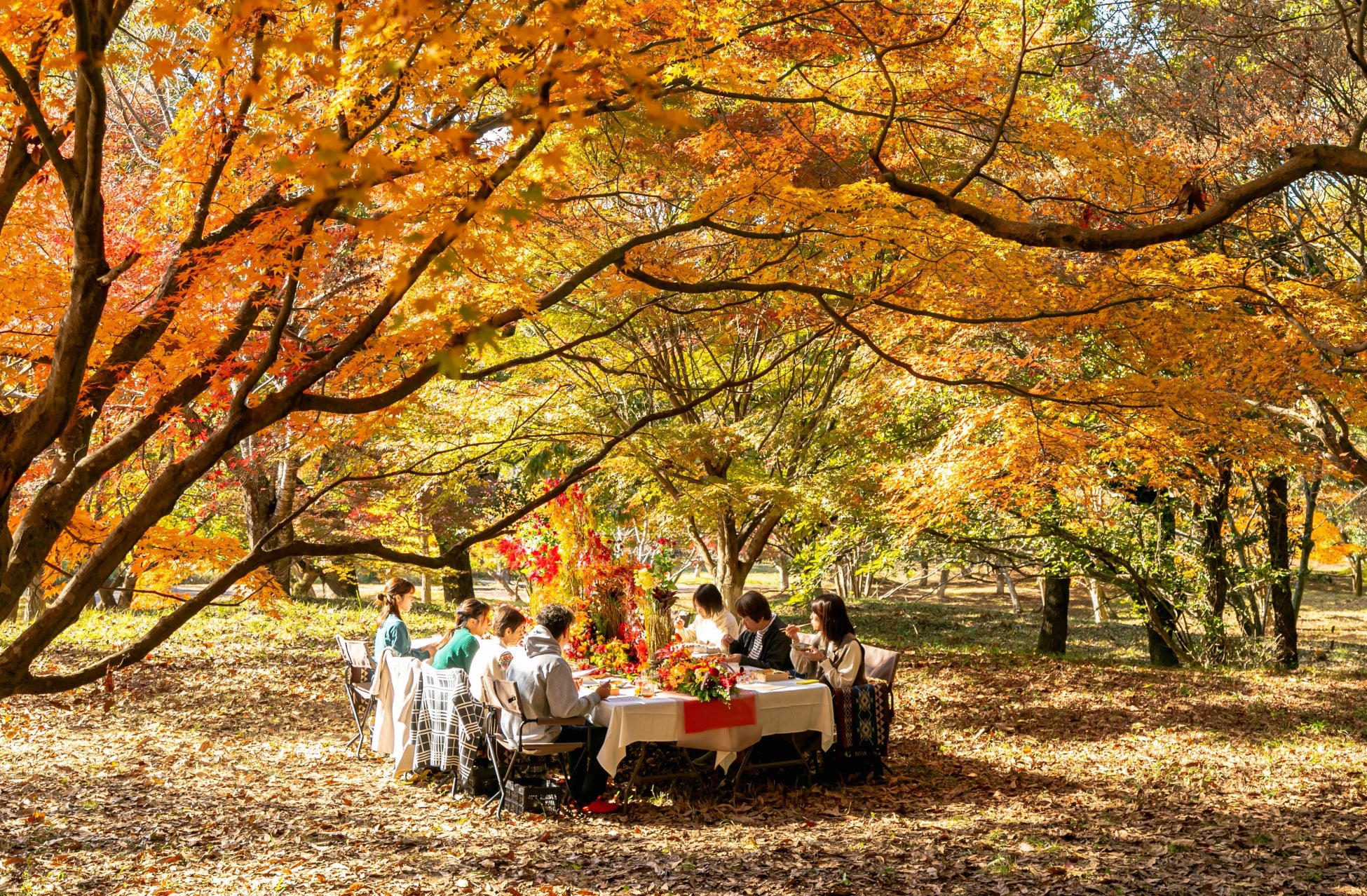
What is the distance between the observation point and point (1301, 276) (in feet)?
32.1

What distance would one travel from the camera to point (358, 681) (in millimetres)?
8633

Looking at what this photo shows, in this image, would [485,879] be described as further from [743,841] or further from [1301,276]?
[1301,276]

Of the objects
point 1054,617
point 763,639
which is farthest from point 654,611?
point 1054,617

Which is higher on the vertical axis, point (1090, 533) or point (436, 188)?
point (436, 188)

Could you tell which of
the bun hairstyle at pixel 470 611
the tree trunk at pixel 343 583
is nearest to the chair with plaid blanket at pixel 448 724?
the bun hairstyle at pixel 470 611

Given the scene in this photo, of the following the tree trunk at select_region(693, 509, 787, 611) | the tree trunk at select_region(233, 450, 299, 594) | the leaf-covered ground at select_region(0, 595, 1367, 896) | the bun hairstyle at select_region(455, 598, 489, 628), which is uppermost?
the tree trunk at select_region(233, 450, 299, 594)

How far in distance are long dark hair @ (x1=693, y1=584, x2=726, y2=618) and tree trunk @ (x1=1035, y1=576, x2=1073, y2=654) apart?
7.88 meters

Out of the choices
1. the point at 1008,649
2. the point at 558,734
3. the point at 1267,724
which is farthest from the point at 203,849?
the point at 1008,649

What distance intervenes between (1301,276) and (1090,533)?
3.88 meters

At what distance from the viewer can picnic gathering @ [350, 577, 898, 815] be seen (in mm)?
6230

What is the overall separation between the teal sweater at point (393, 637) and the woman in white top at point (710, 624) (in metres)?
2.05

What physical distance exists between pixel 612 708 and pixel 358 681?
11.0ft

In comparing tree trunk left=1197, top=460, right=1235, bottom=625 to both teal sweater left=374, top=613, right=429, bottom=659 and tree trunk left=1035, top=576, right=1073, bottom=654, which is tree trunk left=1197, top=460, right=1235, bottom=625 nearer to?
tree trunk left=1035, top=576, right=1073, bottom=654

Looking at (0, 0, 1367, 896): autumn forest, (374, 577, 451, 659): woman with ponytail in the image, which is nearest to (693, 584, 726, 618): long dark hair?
(0, 0, 1367, 896): autumn forest
